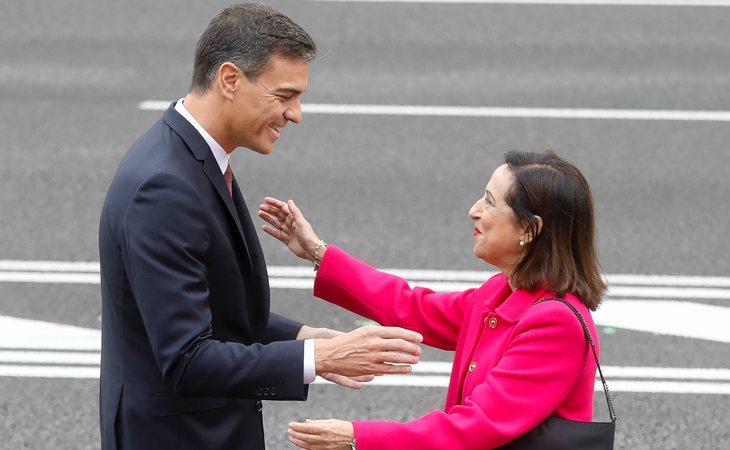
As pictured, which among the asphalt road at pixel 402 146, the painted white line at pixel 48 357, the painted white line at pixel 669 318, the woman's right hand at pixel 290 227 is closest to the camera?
the woman's right hand at pixel 290 227

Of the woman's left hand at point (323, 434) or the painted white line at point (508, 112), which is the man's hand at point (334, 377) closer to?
the woman's left hand at point (323, 434)

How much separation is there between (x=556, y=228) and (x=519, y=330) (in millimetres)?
310

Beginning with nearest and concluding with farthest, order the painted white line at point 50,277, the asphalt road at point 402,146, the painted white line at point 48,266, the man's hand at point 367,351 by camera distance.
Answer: the man's hand at point 367,351 < the asphalt road at point 402,146 < the painted white line at point 50,277 < the painted white line at point 48,266

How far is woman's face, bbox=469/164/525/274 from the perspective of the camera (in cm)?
354

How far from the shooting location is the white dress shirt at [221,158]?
3309 millimetres

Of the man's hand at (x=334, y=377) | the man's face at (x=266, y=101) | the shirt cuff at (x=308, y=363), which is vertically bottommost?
the man's hand at (x=334, y=377)

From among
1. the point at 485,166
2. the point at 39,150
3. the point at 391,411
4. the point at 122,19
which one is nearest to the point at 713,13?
the point at 485,166

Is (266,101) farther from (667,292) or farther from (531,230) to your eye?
(667,292)

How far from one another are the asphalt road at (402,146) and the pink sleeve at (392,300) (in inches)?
73.3

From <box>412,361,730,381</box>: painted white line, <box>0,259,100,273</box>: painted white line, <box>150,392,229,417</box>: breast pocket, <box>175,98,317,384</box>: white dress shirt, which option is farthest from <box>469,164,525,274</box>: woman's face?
<box>0,259,100,273</box>: painted white line

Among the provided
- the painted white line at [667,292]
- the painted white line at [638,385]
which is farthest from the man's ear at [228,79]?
the painted white line at [667,292]

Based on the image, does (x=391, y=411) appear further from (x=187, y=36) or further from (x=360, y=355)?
(x=187, y=36)

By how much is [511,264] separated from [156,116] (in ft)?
21.6

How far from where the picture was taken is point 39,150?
911cm
